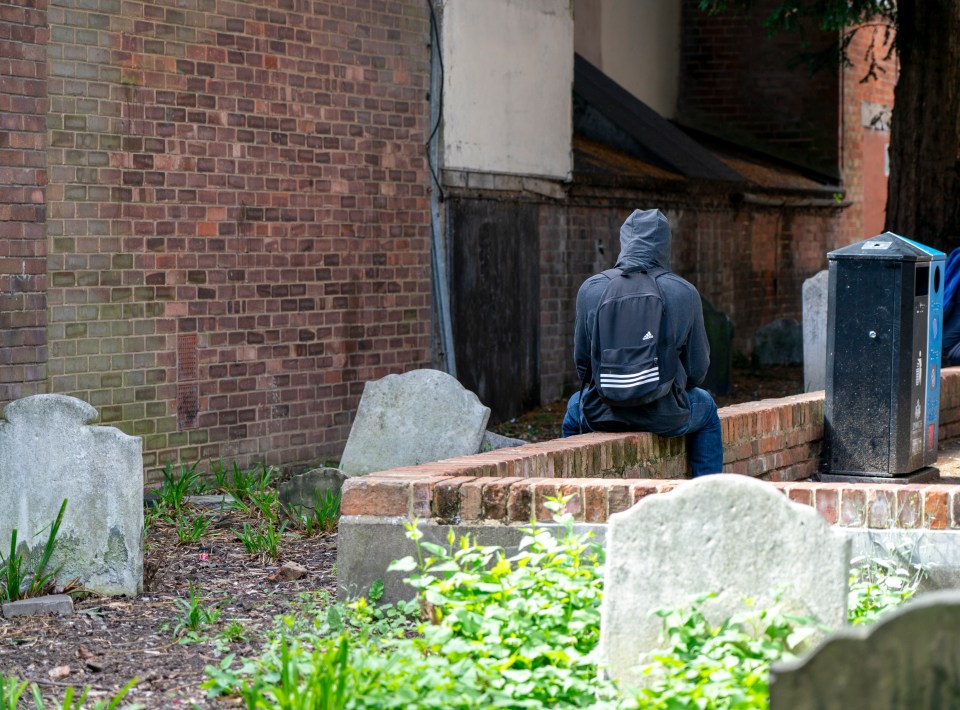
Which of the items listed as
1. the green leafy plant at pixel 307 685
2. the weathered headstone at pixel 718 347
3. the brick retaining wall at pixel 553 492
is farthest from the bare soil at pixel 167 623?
the weathered headstone at pixel 718 347

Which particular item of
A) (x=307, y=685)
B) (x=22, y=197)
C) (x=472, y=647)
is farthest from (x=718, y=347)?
(x=307, y=685)

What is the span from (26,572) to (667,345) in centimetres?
291

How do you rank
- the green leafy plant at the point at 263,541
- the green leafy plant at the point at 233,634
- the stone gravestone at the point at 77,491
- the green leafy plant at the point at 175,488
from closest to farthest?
the green leafy plant at the point at 233,634 → the stone gravestone at the point at 77,491 → the green leafy plant at the point at 263,541 → the green leafy plant at the point at 175,488

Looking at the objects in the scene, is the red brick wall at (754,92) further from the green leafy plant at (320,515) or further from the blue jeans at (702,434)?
the blue jeans at (702,434)

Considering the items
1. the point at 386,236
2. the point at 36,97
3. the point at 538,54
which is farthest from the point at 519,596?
the point at 538,54

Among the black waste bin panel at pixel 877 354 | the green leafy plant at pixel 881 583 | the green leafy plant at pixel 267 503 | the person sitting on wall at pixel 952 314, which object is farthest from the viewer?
the person sitting on wall at pixel 952 314

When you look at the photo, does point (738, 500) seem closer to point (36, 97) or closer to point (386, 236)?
point (36, 97)

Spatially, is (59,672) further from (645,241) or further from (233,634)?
(645,241)

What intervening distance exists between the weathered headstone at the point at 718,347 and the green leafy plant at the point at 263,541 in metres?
7.66

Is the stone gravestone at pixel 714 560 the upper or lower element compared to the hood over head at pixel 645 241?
lower

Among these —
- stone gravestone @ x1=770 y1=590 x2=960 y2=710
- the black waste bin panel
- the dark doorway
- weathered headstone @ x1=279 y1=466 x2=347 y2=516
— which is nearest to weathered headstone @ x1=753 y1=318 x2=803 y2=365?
the dark doorway

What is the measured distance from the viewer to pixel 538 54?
12.8 m

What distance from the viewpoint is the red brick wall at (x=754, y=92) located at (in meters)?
19.3

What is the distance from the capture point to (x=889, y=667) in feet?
10.0
